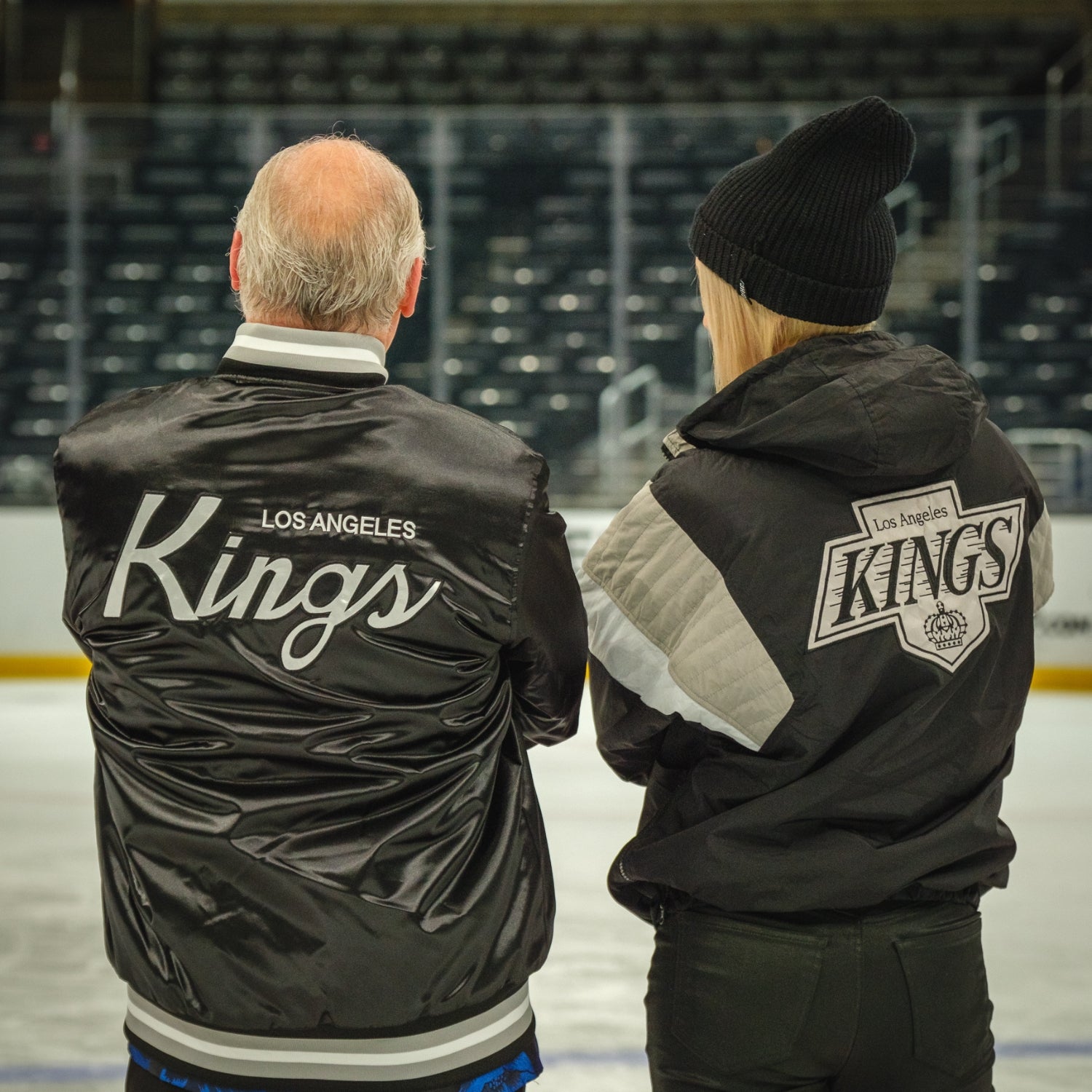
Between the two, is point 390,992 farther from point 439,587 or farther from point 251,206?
point 251,206

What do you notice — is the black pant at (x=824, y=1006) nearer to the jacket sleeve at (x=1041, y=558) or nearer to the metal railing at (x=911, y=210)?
the jacket sleeve at (x=1041, y=558)

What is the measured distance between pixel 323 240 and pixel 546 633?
352 millimetres

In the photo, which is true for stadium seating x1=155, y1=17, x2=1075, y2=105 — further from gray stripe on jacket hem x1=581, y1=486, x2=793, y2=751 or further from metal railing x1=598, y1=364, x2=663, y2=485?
gray stripe on jacket hem x1=581, y1=486, x2=793, y2=751

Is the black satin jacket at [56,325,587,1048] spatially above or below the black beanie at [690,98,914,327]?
below

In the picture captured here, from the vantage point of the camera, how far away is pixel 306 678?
1071 millimetres

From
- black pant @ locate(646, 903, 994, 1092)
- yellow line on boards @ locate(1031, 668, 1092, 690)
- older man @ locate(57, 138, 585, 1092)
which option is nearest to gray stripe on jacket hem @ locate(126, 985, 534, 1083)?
older man @ locate(57, 138, 585, 1092)

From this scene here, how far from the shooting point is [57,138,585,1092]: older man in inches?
42.4

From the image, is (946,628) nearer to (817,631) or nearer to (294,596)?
(817,631)

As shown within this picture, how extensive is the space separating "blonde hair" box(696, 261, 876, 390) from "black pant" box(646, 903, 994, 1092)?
1.47ft

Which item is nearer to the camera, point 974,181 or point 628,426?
point 628,426

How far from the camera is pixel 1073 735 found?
20.5 ft

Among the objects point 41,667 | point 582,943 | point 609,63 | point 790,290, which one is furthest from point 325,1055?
point 609,63

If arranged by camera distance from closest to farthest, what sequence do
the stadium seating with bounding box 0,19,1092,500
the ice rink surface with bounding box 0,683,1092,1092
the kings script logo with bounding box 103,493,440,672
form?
1. the kings script logo with bounding box 103,493,440,672
2. the ice rink surface with bounding box 0,683,1092,1092
3. the stadium seating with bounding box 0,19,1092,500

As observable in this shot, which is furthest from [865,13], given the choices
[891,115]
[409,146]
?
[891,115]
